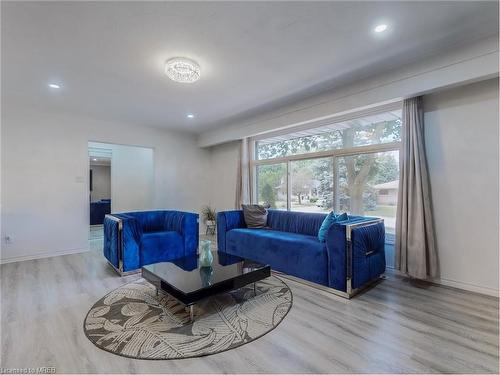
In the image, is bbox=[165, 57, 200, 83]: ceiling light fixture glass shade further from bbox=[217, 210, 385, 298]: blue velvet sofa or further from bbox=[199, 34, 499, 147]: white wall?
bbox=[217, 210, 385, 298]: blue velvet sofa

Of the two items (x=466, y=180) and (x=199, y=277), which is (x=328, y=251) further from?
(x=466, y=180)

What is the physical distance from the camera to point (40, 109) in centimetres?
430

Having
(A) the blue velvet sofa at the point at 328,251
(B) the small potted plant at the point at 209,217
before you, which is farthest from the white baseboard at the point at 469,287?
(B) the small potted plant at the point at 209,217

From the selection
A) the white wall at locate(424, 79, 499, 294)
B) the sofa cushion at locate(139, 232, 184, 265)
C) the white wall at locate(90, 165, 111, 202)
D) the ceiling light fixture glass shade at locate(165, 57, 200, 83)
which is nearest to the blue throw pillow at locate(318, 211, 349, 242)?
the white wall at locate(424, 79, 499, 294)

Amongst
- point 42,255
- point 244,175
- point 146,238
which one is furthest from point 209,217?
point 42,255

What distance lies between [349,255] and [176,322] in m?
1.79

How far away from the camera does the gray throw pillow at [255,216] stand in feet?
14.1

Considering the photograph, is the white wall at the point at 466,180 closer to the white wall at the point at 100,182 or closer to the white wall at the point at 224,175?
the white wall at the point at 224,175

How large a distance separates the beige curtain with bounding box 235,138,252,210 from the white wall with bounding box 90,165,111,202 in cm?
607

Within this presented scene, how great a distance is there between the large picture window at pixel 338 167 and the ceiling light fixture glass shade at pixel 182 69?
239 centimetres

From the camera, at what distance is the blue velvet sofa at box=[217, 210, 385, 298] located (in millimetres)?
2608

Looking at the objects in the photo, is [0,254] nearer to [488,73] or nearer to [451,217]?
[451,217]

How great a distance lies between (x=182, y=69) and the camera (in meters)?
2.67

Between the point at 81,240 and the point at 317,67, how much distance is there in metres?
4.96
